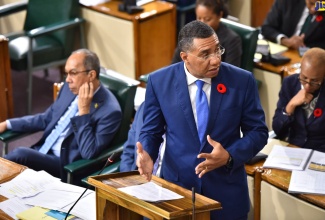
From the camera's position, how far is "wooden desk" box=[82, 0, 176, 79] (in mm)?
6207

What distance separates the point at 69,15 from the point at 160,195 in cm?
385

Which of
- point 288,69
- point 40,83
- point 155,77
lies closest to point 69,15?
point 40,83

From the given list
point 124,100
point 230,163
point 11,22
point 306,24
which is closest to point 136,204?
point 230,163

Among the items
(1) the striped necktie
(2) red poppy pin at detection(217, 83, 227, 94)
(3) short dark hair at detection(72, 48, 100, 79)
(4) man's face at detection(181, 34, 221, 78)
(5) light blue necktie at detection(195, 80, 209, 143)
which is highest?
(4) man's face at detection(181, 34, 221, 78)

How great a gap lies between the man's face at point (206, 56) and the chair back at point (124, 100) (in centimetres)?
151

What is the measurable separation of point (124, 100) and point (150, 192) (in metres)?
1.73

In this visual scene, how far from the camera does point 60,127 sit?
15.3ft

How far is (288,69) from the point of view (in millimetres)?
5281

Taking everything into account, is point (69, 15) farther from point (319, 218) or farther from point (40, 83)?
point (319, 218)

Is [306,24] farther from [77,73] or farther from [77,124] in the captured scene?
[77,124]

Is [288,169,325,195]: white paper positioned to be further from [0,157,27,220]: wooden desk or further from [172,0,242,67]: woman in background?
[172,0,242,67]: woman in background

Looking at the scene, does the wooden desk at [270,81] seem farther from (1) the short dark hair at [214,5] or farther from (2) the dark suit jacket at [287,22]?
(1) the short dark hair at [214,5]

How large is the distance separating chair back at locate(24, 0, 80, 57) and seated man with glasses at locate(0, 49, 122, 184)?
5.98ft

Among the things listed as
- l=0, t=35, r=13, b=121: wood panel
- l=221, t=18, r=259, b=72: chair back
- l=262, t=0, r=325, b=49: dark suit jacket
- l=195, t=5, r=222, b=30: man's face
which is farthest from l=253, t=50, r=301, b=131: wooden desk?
l=0, t=35, r=13, b=121: wood panel
